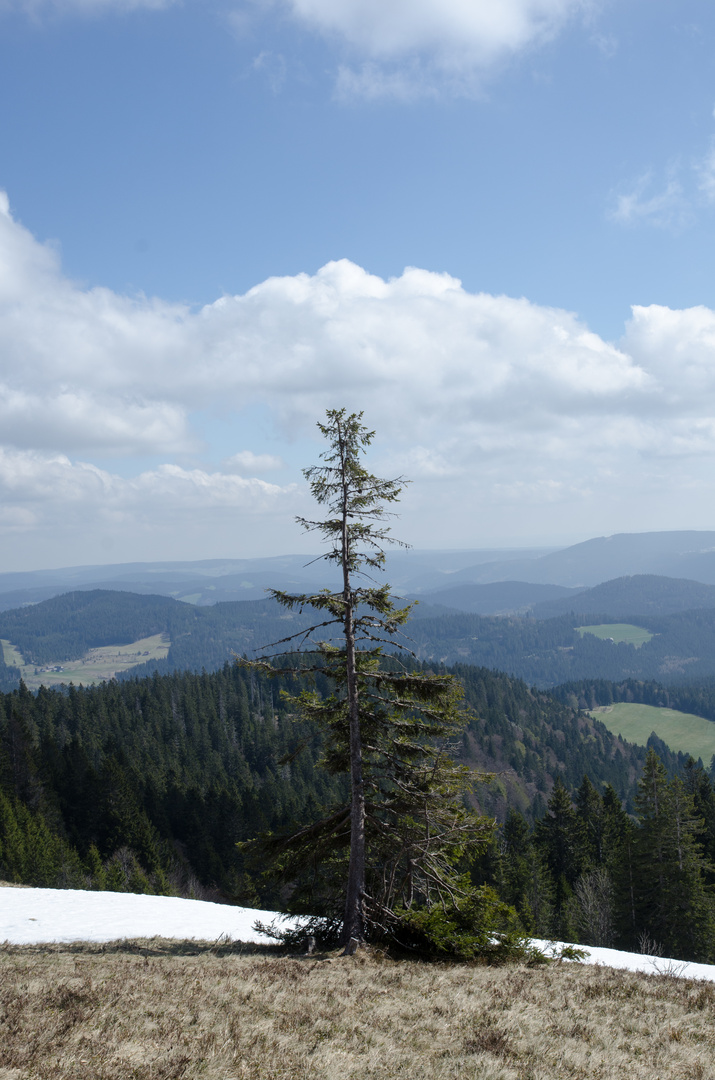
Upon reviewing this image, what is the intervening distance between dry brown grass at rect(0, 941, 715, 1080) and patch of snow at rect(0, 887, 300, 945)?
6344 millimetres

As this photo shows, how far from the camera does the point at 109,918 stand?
19.7 meters

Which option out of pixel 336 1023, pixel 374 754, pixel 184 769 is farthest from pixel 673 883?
pixel 184 769

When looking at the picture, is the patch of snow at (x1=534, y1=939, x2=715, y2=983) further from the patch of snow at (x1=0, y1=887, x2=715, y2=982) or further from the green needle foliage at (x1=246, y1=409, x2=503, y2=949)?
the green needle foliage at (x1=246, y1=409, x2=503, y2=949)

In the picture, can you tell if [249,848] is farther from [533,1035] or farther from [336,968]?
[533,1035]

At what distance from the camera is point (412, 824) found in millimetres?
14453

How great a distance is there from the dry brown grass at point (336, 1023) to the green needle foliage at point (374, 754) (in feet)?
6.17

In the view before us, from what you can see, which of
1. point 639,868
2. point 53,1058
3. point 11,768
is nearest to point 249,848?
point 53,1058

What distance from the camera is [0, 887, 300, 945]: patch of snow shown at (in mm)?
17375

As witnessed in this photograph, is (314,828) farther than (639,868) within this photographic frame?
No

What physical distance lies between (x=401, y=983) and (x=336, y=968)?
5.60 feet

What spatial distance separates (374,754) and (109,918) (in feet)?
42.4

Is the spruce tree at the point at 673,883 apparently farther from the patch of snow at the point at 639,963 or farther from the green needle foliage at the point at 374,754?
the green needle foliage at the point at 374,754

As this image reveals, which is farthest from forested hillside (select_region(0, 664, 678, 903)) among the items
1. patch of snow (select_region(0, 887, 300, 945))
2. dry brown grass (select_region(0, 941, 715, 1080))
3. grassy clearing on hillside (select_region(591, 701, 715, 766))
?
grassy clearing on hillside (select_region(591, 701, 715, 766))

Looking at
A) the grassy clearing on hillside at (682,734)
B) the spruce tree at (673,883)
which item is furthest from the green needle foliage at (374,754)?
the grassy clearing on hillside at (682,734)
